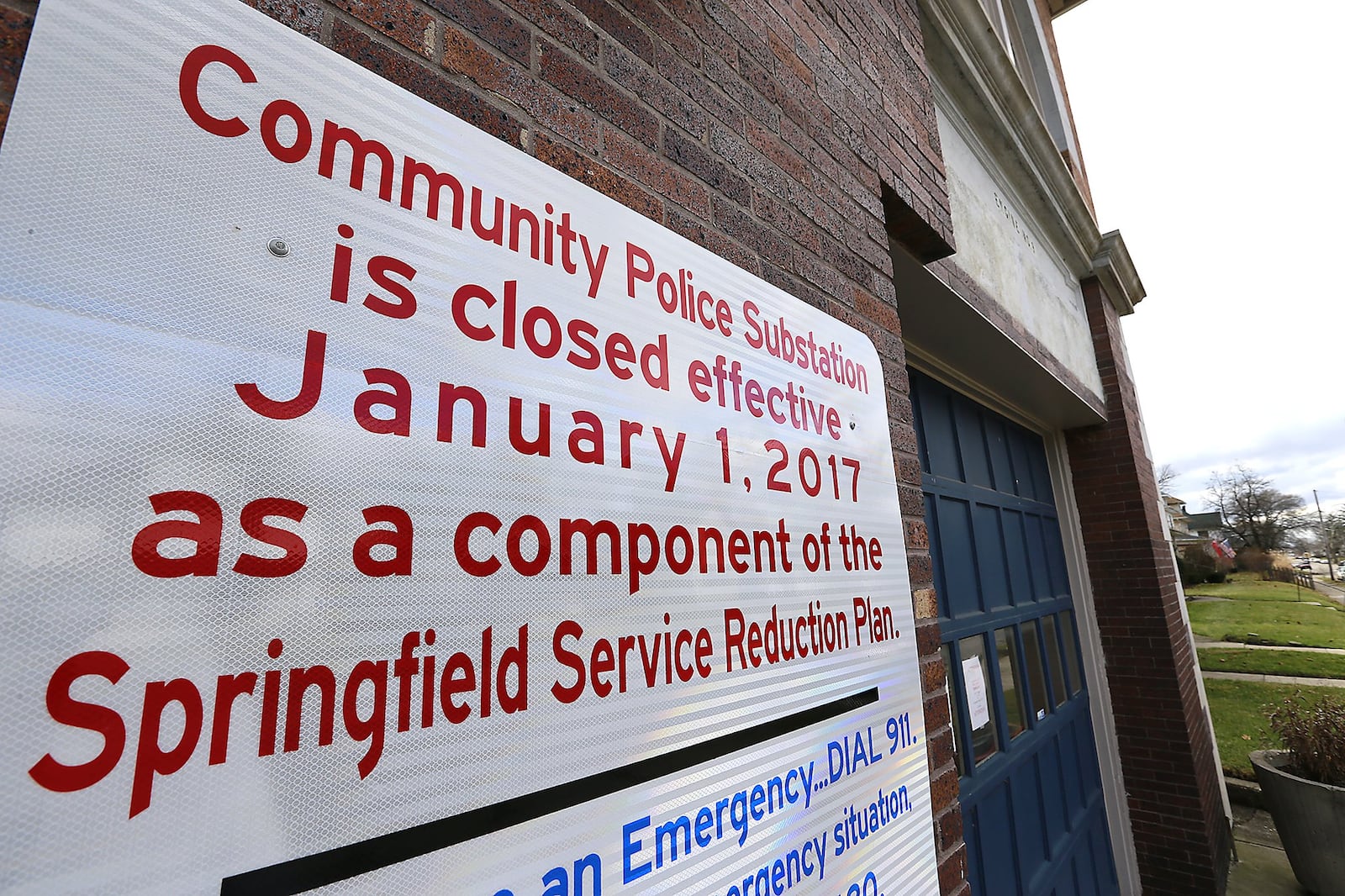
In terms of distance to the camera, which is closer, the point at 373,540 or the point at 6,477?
the point at 6,477

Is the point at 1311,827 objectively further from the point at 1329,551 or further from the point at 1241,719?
the point at 1329,551

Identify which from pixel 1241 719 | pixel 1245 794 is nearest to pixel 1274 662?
pixel 1241 719

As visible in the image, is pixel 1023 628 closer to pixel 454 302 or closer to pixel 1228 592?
pixel 454 302

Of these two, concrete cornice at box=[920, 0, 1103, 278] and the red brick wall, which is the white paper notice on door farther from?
concrete cornice at box=[920, 0, 1103, 278]

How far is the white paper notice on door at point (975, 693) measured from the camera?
2.69 m

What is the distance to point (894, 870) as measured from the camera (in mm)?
1228

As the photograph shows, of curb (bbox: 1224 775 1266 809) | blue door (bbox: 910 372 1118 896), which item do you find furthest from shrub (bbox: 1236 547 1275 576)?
blue door (bbox: 910 372 1118 896)

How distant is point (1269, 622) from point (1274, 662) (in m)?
8.22

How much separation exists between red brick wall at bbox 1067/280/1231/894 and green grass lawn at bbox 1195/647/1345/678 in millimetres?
11533

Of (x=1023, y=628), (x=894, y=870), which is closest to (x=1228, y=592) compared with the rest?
(x=1023, y=628)

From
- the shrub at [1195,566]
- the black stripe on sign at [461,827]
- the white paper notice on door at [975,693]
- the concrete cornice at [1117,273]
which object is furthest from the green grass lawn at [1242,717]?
the shrub at [1195,566]

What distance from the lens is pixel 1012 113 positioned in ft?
10.9

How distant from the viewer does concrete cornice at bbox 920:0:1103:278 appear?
279 centimetres

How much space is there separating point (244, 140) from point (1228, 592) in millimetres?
34800
